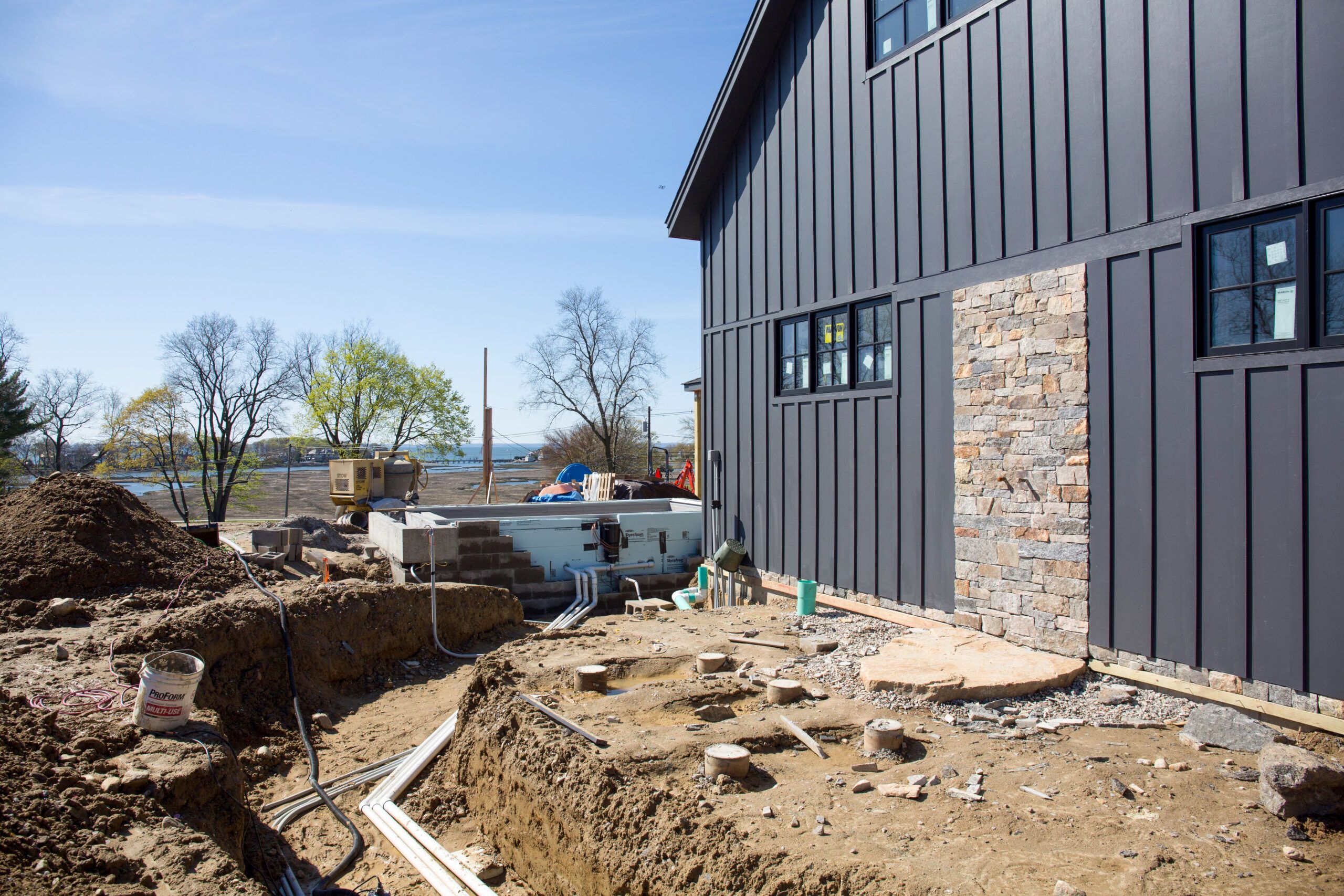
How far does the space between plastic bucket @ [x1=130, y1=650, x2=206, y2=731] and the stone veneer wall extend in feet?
20.3

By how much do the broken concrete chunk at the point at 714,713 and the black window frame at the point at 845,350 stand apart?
410 cm

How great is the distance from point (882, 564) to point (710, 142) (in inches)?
245

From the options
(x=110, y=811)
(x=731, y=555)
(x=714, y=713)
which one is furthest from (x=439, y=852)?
(x=731, y=555)

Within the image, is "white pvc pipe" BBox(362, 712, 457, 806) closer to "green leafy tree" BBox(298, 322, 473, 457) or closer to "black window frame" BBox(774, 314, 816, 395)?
"black window frame" BBox(774, 314, 816, 395)

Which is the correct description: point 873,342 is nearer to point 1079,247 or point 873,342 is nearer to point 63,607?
point 1079,247

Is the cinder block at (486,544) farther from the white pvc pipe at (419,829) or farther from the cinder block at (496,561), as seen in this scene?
the white pvc pipe at (419,829)

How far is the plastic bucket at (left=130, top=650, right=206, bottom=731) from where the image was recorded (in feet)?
16.4

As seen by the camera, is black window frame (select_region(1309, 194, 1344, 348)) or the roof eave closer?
black window frame (select_region(1309, 194, 1344, 348))

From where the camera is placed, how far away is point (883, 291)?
8.19 m

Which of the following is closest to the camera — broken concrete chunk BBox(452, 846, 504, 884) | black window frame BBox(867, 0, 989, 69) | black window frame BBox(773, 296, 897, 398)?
broken concrete chunk BBox(452, 846, 504, 884)

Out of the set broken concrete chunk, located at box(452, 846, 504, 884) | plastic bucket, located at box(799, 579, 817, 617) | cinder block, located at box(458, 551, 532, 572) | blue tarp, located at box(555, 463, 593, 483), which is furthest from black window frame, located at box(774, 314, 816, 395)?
blue tarp, located at box(555, 463, 593, 483)

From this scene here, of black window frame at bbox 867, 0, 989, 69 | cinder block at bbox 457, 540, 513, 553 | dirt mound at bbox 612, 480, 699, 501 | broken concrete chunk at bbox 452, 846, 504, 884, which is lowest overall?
broken concrete chunk at bbox 452, 846, 504, 884

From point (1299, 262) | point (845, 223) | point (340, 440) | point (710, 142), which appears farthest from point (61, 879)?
point (340, 440)

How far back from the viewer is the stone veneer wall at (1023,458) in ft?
20.4
